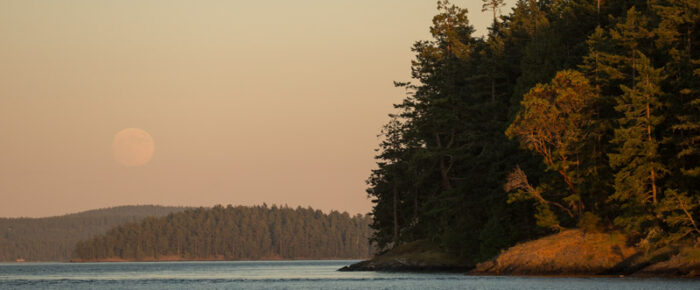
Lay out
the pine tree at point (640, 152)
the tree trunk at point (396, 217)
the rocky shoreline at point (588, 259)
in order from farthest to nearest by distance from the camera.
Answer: the tree trunk at point (396, 217) < the pine tree at point (640, 152) < the rocky shoreline at point (588, 259)

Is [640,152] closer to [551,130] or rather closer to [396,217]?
[551,130]

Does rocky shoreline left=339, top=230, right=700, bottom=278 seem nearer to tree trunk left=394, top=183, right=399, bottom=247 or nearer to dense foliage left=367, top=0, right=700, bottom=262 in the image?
dense foliage left=367, top=0, right=700, bottom=262

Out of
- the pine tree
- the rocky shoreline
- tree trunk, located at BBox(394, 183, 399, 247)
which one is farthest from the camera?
tree trunk, located at BBox(394, 183, 399, 247)

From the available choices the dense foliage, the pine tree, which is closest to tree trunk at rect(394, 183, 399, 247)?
the dense foliage

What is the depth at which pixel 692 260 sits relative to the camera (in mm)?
59500

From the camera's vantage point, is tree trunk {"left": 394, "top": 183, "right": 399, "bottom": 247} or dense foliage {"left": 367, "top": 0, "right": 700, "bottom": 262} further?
tree trunk {"left": 394, "top": 183, "right": 399, "bottom": 247}

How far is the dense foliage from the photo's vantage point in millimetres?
62562

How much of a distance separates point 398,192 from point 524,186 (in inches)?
1557

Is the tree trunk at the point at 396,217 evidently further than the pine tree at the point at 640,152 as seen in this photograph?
Yes

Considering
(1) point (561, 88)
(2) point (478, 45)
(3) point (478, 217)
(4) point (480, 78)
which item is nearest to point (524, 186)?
(1) point (561, 88)

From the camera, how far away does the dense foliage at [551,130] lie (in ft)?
205

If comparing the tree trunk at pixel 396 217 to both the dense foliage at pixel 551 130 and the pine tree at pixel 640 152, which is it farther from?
the pine tree at pixel 640 152

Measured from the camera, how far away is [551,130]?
68750 millimetres

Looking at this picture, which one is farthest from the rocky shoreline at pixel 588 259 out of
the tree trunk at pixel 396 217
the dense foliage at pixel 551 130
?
the tree trunk at pixel 396 217
